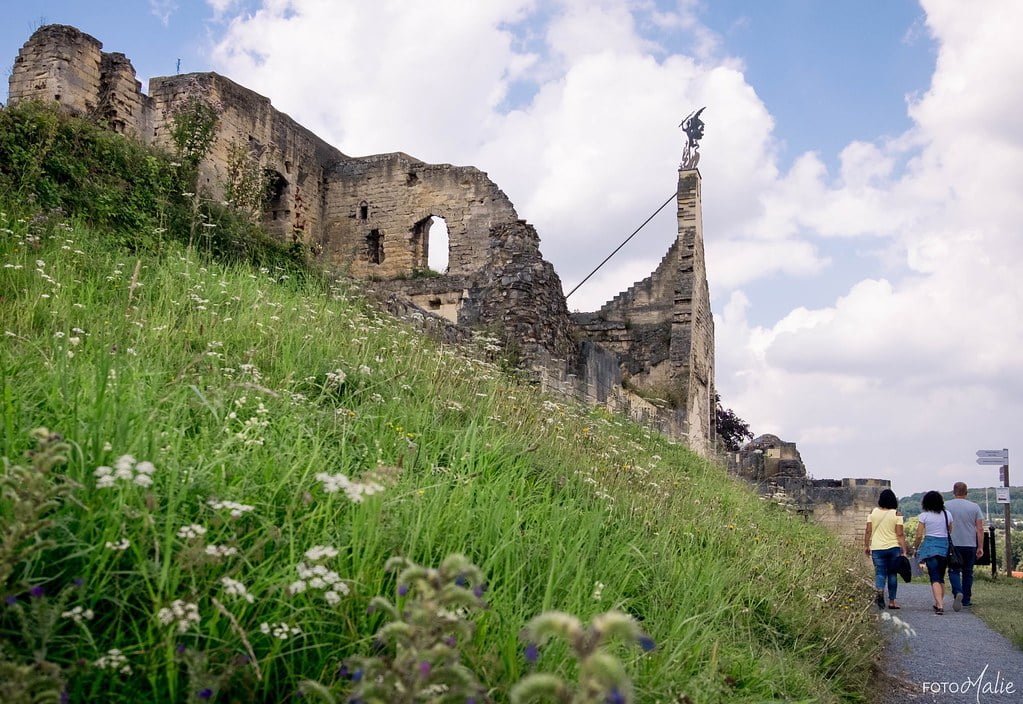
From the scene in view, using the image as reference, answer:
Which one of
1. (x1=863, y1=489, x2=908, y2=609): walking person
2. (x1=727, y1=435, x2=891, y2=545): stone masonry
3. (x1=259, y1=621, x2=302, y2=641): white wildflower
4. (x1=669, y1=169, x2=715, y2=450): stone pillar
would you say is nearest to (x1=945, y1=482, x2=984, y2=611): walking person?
(x1=863, y1=489, x2=908, y2=609): walking person

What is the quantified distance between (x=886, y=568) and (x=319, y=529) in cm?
816

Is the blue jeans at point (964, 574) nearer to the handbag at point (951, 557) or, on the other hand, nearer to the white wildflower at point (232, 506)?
the handbag at point (951, 557)

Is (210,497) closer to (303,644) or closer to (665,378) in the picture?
(303,644)

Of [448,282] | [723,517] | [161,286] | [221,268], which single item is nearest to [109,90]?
[448,282]

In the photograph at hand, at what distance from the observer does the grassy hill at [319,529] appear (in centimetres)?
221

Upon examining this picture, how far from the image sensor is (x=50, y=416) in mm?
Result: 3260

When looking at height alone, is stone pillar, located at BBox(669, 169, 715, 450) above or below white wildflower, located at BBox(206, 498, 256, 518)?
above

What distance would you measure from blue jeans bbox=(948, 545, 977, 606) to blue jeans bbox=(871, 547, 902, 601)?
23.0 inches

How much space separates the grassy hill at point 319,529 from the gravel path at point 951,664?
0.30 metres

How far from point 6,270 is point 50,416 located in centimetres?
305

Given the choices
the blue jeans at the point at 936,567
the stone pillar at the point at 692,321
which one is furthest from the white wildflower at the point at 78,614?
the stone pillar at the point at 692,321

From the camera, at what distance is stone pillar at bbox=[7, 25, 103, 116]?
679 inches

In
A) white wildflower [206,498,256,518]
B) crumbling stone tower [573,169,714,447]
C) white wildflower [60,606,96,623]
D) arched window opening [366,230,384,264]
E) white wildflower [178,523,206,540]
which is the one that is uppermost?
arched window opening [366,230,384,264]

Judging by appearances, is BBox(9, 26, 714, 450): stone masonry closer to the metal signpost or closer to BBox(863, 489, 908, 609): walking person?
BBox(863, 489, 908, 609): walking person
